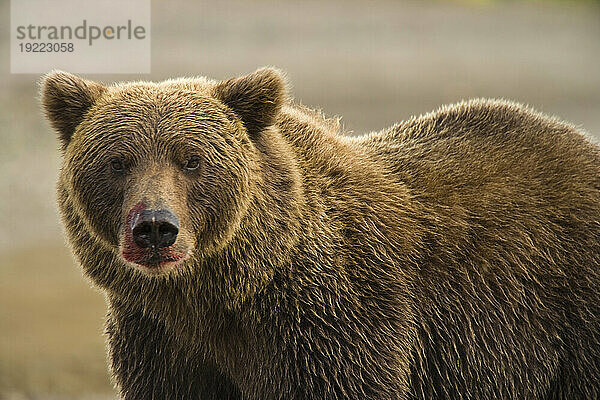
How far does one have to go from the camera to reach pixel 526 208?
24.1 ft

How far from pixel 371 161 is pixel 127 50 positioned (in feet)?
45.1

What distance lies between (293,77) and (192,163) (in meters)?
16.1

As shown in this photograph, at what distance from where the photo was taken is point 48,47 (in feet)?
60.1

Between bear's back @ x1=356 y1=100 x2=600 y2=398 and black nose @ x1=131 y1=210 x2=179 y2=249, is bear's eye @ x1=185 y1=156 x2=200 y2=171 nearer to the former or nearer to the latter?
black nose @ x1=131 y1=210 x2=179 y2=249

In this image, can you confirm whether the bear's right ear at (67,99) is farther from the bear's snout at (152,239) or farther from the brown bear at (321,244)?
the bear's snout at (152,239)

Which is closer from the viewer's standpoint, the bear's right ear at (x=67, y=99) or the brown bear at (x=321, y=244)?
the brown bear at (x=321, y=244)

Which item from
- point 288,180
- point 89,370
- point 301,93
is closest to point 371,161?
point 288,180

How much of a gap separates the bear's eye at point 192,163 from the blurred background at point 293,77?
9112mm

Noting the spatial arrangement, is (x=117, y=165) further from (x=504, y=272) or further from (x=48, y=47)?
(x=48, y=47)

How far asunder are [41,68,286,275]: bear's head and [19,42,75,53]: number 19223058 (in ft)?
37.9

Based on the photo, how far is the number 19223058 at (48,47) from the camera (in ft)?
58.5

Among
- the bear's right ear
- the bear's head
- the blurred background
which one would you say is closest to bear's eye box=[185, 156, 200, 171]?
the bear's head

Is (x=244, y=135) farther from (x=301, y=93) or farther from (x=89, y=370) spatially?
(x=301, y=93)

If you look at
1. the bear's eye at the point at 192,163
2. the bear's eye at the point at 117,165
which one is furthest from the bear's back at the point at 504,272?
the bear's eye at the point at 117,165
